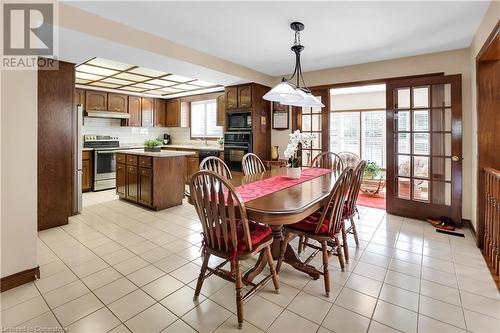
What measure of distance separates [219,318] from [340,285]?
104 centimetres

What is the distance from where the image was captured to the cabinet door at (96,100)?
19.2 feet

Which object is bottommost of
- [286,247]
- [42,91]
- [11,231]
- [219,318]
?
[219,318]

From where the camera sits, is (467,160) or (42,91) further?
(467,160)

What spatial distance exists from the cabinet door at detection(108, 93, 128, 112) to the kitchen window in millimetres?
1691

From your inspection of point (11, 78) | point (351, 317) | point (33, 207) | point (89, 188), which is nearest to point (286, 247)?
point (351, 317)

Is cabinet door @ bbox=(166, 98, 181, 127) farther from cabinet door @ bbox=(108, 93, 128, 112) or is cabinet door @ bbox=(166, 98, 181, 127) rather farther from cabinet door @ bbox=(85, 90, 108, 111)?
cabinet door @ bbox=(85, 90, 108, 111)

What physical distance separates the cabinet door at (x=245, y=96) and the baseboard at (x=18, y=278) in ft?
12.8

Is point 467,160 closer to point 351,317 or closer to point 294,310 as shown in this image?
point 351,317

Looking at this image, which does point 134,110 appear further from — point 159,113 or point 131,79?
point 131,79

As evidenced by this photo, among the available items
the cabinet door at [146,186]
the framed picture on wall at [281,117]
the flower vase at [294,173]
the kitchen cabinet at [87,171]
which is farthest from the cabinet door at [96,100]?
the flower vase at [294,173]

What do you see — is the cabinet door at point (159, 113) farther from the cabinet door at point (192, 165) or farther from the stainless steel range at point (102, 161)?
the cabinet door at point (192, 165)

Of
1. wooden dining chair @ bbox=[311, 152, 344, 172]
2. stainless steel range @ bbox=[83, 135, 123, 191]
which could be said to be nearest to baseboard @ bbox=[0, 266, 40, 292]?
wooden dining chair @ bbox=[311, 152, 344, 172]

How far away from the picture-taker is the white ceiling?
2527 mm

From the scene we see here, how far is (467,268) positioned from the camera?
96.0 inches
